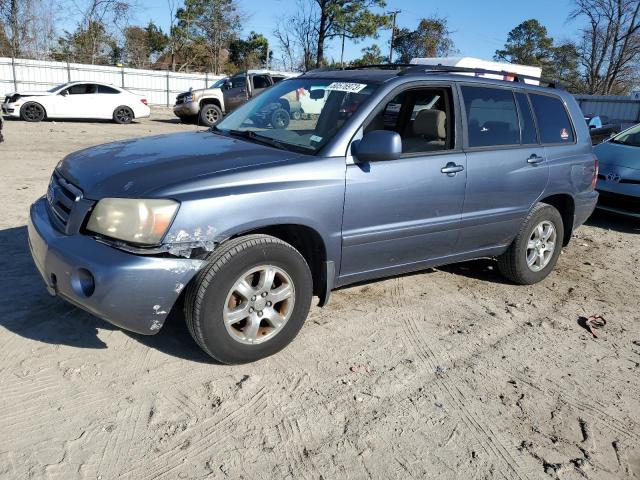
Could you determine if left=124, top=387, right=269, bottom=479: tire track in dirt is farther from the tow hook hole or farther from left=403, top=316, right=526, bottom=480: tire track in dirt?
left=403, top=316, right=526, bottom=480: tire track in dirt

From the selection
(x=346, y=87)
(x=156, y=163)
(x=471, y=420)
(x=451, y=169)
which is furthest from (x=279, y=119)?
(x=471, y=420)

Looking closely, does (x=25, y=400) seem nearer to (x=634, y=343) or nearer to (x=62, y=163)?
(x=62, y=163)

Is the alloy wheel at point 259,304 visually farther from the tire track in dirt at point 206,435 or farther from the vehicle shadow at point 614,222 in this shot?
the vehicle shadow at point 614,222

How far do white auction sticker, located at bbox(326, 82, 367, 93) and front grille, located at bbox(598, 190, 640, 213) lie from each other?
5.38 m

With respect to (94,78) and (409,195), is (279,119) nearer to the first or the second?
(409,195)

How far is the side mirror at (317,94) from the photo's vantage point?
13.3 feet

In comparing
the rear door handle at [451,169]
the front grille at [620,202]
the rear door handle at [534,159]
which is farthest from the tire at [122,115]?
the rear door handle at [451,169]

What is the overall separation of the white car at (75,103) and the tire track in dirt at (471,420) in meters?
16.6

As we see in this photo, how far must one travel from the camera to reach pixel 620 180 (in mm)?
7594

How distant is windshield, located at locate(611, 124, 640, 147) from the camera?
850cm

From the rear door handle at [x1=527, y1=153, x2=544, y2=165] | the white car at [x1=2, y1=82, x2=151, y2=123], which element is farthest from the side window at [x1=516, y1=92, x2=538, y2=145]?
the white car at [x1=2, y1=82, x2=151, y2=123]

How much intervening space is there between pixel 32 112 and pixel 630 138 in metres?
16.2

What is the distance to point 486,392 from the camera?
10.7ft

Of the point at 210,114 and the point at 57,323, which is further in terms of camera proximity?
Answer: the point at 210,114
